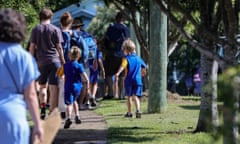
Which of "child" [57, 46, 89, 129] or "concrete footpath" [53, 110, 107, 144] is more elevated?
"child" [57, 46, 89, 129]

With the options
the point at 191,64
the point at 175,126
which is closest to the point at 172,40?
the point at 175,126

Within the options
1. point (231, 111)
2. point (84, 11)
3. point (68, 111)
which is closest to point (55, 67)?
point (68, 111)

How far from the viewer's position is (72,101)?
427 inches

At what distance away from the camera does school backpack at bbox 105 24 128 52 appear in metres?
15.9

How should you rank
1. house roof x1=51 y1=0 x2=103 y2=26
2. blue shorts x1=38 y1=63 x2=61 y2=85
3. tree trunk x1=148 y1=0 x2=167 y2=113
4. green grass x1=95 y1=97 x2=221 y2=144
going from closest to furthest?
green grass x1=95 y1=97 x2=221 y2=144 → blue shorts x1=38 y1=63 x2=61 y2=85 → tree trunk x1=148 y1=0 x2=167 y2=113 → house roof x1=51 y1=0 x2=103 y2=26

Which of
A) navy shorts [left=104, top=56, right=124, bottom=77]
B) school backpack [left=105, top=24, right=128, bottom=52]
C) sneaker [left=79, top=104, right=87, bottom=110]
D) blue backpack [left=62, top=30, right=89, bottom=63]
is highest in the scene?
school backpack [left=105, top=24, right=128, bottom=52]

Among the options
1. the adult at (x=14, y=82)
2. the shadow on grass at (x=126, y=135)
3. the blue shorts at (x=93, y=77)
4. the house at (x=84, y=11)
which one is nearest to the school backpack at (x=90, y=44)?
the blue shorts at (x=93, y=77)

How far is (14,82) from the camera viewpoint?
17.6 ft

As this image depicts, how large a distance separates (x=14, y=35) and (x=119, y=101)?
34.4 feet

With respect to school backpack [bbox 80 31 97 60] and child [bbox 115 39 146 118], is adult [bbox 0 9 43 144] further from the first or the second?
school backpack [bbox 80 31 97 60]

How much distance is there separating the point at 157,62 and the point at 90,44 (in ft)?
5.30

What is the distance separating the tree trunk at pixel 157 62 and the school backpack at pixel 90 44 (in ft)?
4.71

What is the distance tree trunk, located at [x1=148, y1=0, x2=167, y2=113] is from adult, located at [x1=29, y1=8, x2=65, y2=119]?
241 cm

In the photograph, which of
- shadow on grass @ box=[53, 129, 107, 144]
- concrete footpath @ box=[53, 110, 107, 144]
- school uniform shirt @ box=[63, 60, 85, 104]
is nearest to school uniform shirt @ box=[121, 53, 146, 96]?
concrete footpath @ box=[53, 110, 107, 144]
